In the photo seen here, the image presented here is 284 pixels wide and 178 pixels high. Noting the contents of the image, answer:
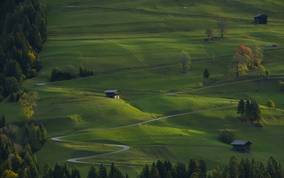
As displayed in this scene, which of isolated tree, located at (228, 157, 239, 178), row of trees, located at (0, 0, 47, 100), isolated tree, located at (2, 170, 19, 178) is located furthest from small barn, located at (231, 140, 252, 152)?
row of trees, located at (0, 0, 47, 100)

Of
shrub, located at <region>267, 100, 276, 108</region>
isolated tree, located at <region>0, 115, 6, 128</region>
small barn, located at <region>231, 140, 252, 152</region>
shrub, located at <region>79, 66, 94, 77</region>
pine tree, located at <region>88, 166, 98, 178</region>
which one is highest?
shrub, located at <region>79, 66, 94, 77</region>

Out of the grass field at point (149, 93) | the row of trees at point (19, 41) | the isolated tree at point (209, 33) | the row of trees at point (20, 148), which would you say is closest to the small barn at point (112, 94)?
the grass field at point (149, 93)

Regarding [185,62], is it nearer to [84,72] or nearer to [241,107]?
[84,72]

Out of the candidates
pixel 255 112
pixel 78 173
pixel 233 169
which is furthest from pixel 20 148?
pixel 255 112

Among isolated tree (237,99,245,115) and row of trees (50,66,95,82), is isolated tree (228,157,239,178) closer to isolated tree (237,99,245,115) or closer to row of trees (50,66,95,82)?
isolated tree (237,99,245,115)

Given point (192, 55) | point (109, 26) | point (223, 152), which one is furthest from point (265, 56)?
point (223, 152)

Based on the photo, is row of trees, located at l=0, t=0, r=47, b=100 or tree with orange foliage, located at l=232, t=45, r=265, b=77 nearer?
row of trees, located at l=0, t=0, r=47, b=100

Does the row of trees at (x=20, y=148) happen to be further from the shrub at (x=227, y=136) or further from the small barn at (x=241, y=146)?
the small barn at (x=241, y=146)
